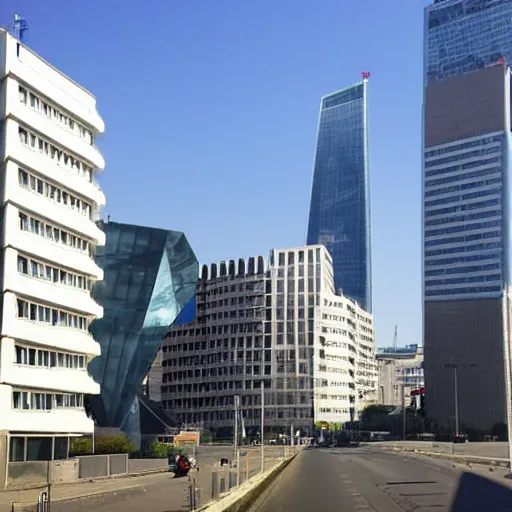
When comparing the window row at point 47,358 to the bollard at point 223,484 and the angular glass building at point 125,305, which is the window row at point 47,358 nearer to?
the bollard at point 223,484

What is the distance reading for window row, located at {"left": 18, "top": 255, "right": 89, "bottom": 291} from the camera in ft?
177

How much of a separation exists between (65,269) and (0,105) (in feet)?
41.2

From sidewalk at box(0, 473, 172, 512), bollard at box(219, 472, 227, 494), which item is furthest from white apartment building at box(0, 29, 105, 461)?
bollard at box(219, 472, 227, 494)

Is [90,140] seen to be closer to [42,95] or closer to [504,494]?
[42,95]

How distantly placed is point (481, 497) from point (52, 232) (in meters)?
33.9

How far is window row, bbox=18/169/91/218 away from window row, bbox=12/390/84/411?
1244cm

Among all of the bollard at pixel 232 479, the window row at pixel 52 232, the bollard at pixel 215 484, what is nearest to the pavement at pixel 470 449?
the window row at pixel 52 232

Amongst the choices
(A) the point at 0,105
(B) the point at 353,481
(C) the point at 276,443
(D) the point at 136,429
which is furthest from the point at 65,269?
(C) the point at 276,443

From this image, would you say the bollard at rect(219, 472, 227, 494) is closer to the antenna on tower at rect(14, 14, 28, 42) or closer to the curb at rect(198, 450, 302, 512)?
the curb at rect(198, 450, 302, 512)

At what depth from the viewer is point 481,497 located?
3441 centimetres

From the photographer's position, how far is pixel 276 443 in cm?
16825

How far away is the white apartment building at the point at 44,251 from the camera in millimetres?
51781

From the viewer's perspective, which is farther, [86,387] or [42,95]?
[86,387]

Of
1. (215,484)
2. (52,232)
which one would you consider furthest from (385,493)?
(52,232)
